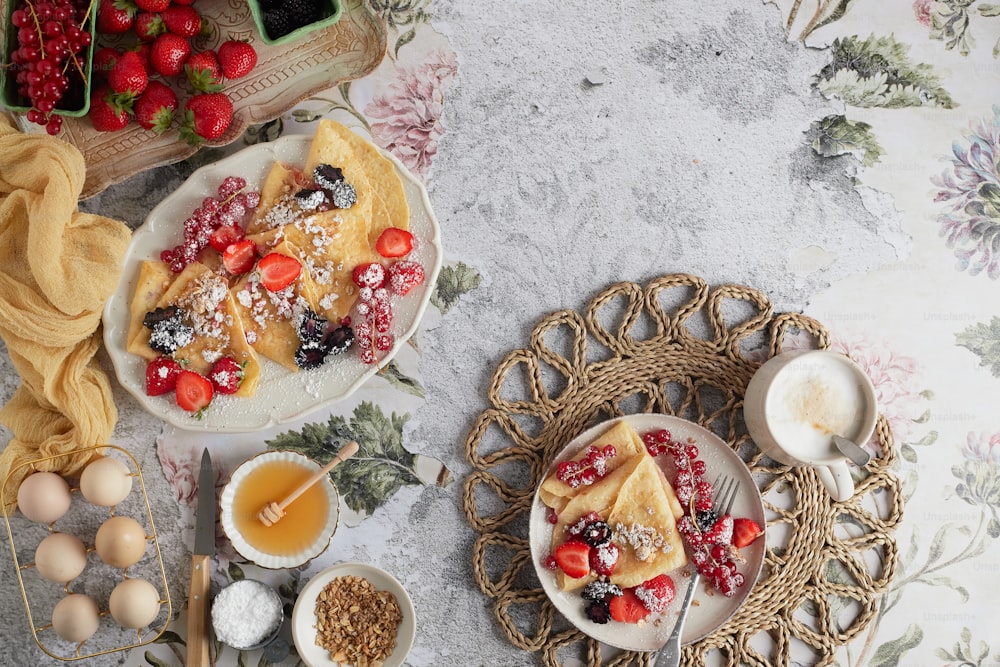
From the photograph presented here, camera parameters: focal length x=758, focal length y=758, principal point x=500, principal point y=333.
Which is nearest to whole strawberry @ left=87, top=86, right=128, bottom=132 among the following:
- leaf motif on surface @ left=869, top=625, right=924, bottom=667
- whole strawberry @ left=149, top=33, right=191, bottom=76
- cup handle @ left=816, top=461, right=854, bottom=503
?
whole strawberry @ left=149, top=33, right=191, bottom=76

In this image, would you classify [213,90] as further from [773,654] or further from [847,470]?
[773,654]

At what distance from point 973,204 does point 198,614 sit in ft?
6.67

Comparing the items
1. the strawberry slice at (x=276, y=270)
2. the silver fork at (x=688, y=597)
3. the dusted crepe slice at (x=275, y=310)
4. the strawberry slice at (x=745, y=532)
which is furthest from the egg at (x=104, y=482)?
the strawberry slice at (x=745, y=532)

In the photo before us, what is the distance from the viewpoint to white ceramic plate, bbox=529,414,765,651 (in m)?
1.64

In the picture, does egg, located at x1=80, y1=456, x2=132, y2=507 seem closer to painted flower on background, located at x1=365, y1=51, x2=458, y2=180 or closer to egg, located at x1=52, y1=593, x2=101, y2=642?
egg, located at x1=52, y1=593, x2=101, y2=642

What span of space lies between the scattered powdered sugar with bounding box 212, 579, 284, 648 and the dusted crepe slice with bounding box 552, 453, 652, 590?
65 centimetres

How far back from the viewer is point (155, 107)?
1617 millimetres

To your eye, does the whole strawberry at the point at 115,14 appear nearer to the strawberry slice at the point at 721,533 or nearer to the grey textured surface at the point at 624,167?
the grey textured surface at the point at 624,167

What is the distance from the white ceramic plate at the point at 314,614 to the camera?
1.66m

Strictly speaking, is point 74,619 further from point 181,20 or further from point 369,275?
point 181,20

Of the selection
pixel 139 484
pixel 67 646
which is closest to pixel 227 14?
pixel 139 484

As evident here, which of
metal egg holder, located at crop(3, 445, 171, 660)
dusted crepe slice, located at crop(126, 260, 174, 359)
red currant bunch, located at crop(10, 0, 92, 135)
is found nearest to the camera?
red currant bunch, located at crop(10, 0, 92, 135)

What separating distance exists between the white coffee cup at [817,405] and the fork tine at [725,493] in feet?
0.37

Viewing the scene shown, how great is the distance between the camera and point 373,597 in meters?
1.69
